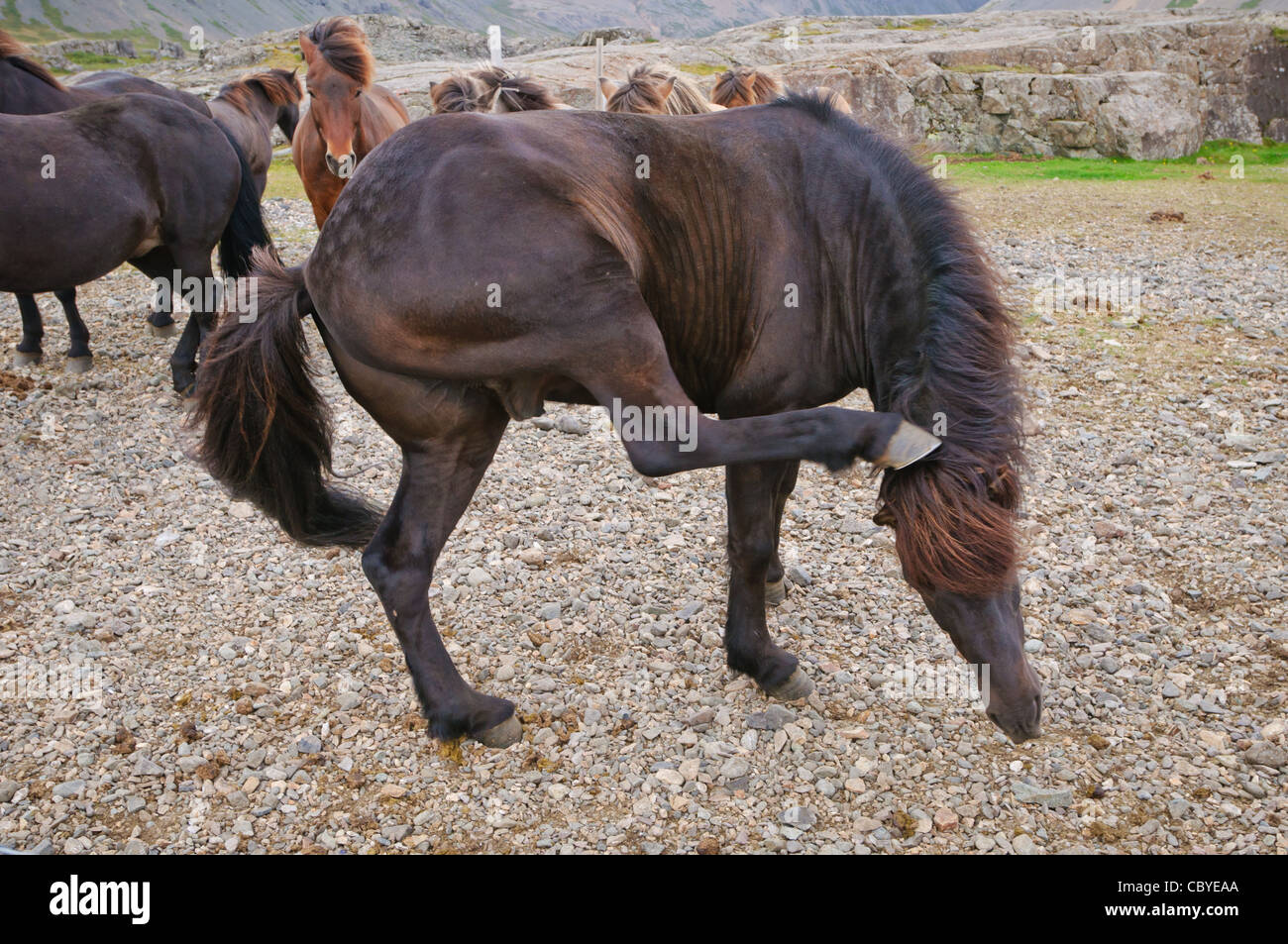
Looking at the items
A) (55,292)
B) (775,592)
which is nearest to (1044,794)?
(775,592)

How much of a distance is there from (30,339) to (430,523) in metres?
6.16

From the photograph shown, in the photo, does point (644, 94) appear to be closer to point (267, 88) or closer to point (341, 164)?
point (341, 164)

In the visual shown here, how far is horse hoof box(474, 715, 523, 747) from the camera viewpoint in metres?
3.41

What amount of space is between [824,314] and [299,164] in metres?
6.28

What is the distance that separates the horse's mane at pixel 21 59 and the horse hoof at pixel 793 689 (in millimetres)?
8200

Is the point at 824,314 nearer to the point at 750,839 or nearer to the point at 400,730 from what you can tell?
the point at 750,839

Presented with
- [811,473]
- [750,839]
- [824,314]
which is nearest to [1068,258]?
[811,473]

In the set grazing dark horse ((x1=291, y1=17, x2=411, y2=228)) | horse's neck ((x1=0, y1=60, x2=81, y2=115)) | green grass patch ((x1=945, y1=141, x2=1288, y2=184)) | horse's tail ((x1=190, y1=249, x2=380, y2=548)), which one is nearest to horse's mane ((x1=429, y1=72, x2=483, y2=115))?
grazing dark horse ((x1=291, y1=17, x2=411, y2=228))

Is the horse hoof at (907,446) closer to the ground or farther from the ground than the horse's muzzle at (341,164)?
closer to the ground

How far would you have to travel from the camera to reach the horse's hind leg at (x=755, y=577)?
344cm

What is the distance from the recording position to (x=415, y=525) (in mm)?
3213

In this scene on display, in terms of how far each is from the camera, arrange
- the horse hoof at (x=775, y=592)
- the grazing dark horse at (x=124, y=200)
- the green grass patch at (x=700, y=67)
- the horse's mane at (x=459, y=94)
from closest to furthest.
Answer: the horse hoof at (x=775, y=592) < the grazing dark horse at (x=124, y=200) < the horse's mane at (x=459, y=94) < the green grass patch at (x=700, y=67)

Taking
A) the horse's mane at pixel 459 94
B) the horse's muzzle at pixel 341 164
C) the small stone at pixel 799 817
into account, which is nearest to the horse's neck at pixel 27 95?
the horse's muzzle at pixel 341 164

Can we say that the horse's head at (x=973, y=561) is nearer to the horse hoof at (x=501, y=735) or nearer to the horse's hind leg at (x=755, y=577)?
the horse's hind leg at (x=755, y=577)
